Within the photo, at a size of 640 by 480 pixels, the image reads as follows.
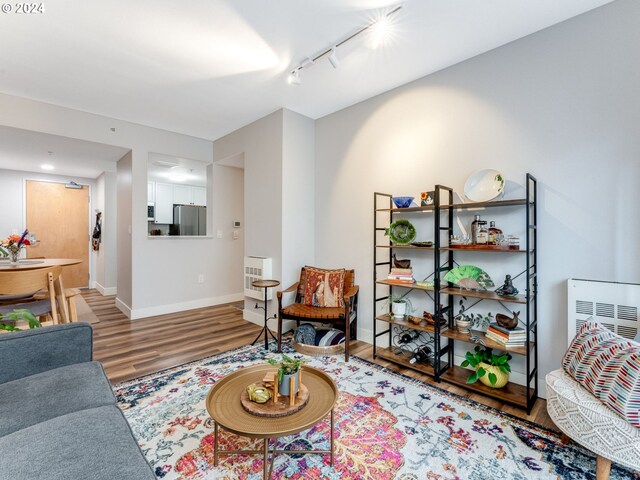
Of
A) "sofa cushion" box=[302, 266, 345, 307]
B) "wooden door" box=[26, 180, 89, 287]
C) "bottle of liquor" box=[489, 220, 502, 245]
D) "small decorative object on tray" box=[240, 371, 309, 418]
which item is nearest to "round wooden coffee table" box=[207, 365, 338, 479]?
"small decorative object on tray" box=[240, 371, 309, 418]

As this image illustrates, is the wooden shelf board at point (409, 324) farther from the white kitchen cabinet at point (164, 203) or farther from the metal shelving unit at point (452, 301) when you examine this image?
the white kitchen cabinet at point (164, 203)

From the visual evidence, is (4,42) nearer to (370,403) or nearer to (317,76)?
(317,76)

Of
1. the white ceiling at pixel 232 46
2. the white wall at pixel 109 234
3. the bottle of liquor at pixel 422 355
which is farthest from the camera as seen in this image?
the white wall at pixel 109 234

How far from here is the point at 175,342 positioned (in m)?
3.24

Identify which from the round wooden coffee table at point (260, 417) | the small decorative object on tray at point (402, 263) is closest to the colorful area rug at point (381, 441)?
the round wooden coffee table at point (260, 417)

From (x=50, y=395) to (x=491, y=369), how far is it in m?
2.65

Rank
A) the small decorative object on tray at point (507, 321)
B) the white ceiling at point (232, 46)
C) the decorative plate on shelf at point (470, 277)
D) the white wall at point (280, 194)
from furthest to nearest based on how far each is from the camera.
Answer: the white wall at point (280, 194), the decorative plate on shelf at point (470, 277), the small decorative object on tray at point (507, 321), the white ceiling at point (232, 46)

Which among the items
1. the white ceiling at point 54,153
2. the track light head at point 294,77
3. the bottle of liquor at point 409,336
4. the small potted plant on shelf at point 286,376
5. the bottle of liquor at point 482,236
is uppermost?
the track light head at point 294,77

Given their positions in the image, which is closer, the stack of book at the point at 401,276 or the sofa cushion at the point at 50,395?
the sofa cushion at the point at 50,395

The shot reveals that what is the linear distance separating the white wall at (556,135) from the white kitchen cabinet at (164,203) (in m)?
5.09

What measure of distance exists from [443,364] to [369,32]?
2.78m

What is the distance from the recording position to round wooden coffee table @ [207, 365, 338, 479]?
1286 millimetres

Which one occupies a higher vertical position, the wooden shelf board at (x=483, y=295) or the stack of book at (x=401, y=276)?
the stack of book at (x=401, y=276)

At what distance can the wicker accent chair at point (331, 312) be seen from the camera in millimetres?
2807
